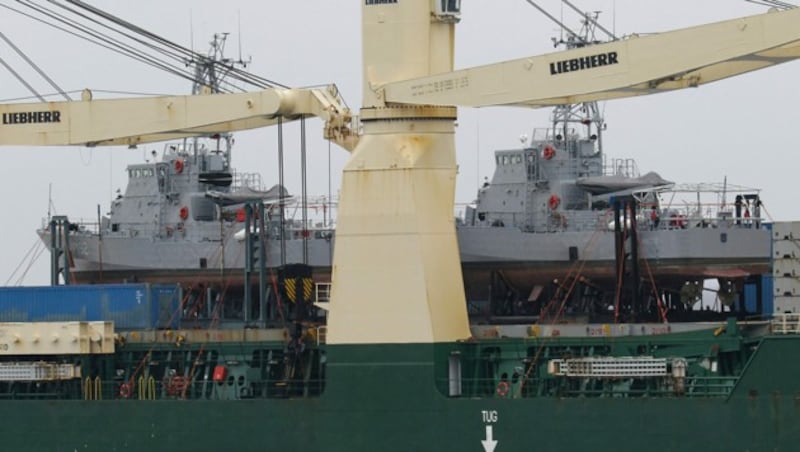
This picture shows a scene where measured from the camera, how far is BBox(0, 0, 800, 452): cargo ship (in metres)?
41.8

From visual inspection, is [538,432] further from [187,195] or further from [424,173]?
[187,195]

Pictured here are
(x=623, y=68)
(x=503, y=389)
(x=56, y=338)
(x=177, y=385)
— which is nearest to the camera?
(x=623, y=68)

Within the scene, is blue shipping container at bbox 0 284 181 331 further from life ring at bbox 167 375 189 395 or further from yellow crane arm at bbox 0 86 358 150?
yellow crane arm at bbox 0 86 358 150

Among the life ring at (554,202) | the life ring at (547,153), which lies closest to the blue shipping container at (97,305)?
the life ring at (554,202)

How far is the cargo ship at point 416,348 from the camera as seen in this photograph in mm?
41844

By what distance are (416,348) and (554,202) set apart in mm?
18212

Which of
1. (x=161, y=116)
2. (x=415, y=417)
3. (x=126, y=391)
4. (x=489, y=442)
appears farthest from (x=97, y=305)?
(x=489, y=442)

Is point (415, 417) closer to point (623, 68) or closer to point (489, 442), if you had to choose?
point (489, 442)

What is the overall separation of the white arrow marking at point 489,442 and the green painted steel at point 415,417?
0.41 feet

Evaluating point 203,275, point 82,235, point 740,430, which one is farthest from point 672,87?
point 82,235

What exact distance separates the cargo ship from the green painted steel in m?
0.05

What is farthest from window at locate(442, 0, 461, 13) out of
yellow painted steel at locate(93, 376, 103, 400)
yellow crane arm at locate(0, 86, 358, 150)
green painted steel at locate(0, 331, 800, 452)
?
yellow painted steel at locate(93, 376, 103, 400)

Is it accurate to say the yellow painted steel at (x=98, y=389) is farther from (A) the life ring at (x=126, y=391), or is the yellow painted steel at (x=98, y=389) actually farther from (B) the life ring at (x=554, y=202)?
(B) the life ring at (x=554, y=202)

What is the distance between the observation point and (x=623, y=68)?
139 ft
